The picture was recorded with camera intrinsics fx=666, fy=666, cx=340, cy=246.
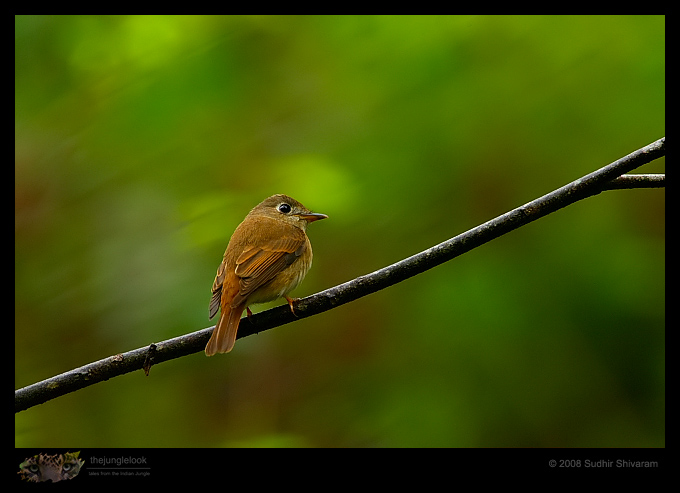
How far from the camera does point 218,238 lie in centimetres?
414

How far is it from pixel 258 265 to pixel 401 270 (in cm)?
121

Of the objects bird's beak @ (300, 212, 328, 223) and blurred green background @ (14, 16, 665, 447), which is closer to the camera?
blurred green background @ (14, 16, 665, 447)

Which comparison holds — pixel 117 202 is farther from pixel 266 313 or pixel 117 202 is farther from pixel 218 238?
pixel 266 313

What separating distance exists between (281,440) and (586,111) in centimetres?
307

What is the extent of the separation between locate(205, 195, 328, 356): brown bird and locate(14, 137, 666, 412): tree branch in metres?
0.35

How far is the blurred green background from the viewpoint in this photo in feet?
12.8

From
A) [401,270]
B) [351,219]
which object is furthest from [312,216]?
[401,270]

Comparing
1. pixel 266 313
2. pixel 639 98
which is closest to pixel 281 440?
pixel 266 313
